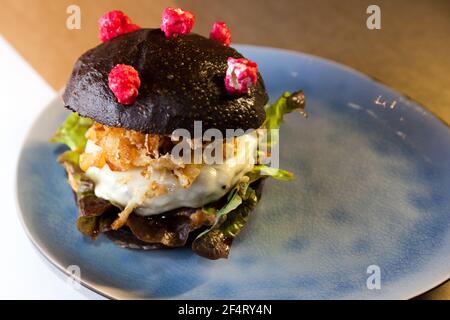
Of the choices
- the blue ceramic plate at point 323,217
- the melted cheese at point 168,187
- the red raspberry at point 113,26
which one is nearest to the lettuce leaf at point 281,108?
the blue ceramic plate at point 323,217

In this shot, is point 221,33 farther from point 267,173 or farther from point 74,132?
point 74,132

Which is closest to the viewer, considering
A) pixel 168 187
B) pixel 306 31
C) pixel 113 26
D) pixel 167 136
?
pixel 167 136

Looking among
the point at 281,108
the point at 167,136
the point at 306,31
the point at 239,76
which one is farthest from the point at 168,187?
the point at 306,31

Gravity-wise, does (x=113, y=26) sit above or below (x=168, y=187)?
above

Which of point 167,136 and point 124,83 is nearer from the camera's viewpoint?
point 124,83

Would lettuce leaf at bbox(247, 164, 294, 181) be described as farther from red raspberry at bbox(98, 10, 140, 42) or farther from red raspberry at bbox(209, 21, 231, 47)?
red raspberry at bbox(98, 10, 140, 42)

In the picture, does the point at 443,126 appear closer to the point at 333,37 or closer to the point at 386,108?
the point at 386,108
